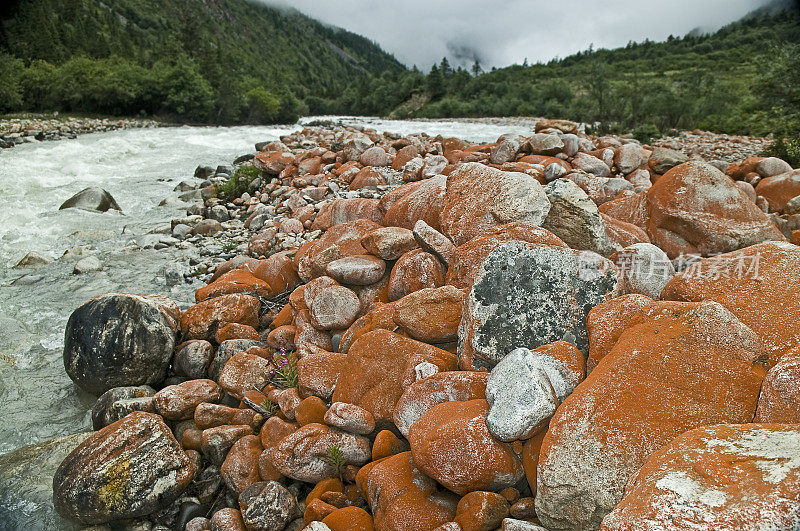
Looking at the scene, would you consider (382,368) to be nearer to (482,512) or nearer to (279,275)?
(482,512)

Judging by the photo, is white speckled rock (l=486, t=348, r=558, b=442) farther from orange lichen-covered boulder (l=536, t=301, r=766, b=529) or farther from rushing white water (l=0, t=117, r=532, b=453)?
rushing white water (l=0, t=117, r=532, b=453)

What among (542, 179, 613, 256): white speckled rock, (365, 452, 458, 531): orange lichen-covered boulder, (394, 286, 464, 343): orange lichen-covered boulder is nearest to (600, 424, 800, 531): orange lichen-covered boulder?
(365, 452, 458, 531): orange lichen-covered boulder

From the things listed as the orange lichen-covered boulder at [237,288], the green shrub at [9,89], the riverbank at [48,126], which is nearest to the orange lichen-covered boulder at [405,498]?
the orange lichen-covered boulder at [237,288]

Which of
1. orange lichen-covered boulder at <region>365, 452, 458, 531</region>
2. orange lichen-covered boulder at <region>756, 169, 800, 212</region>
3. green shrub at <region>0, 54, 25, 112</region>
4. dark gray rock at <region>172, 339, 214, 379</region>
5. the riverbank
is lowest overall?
dark gray rock at <region>172, 339, 214, 379</region>

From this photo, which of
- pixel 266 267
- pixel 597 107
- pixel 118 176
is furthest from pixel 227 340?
pixel 597 107

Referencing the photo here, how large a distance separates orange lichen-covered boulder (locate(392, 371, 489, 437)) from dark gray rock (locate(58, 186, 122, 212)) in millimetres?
12310

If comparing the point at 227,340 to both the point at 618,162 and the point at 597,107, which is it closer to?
the point at 618,162

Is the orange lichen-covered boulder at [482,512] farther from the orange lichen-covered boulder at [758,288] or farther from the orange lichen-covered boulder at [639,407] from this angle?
the orange lichen-covered boulder at [758,288]

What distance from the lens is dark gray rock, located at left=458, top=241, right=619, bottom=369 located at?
3293mm

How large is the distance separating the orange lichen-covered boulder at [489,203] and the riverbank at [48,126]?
22014 millimetres

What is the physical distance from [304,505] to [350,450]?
1.70 feet

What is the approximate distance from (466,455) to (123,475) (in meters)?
2.81

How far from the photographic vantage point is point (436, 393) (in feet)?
10.3

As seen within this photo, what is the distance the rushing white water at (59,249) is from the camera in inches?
203
